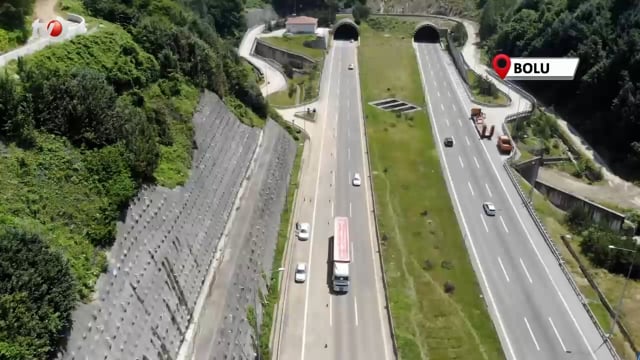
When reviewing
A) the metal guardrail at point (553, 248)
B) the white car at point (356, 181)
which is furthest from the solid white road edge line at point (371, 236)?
the metal guardrail at point (553, 248)

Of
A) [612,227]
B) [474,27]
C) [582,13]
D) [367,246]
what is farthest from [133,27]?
[474,27]

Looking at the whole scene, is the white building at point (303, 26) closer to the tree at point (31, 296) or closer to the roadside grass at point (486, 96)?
the roadside grass at point (486, 96)

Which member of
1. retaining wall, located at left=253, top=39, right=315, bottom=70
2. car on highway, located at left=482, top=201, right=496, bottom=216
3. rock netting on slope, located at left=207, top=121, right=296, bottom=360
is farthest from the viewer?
retaining wall, located at left=253, top=39, right=315, bottom=70

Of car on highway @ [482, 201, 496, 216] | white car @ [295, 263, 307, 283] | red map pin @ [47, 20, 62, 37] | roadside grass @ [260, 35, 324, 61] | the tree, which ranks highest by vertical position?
red map pin @ [47, 20, 62, 37]

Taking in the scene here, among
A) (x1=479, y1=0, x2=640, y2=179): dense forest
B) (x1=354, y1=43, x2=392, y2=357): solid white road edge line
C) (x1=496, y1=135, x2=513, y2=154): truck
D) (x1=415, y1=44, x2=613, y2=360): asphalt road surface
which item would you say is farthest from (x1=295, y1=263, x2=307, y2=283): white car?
(x1=479, y1=0, x2=640, y2=179): dense forest

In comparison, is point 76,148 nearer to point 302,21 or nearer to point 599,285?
point 599,285

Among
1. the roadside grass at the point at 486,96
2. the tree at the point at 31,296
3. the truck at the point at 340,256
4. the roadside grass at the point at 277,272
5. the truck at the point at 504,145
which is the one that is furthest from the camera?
the roadside grass at the point at 486,96

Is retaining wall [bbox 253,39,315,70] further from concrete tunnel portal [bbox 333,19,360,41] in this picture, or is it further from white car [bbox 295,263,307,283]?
white car [bbox 295,263,307,283]
